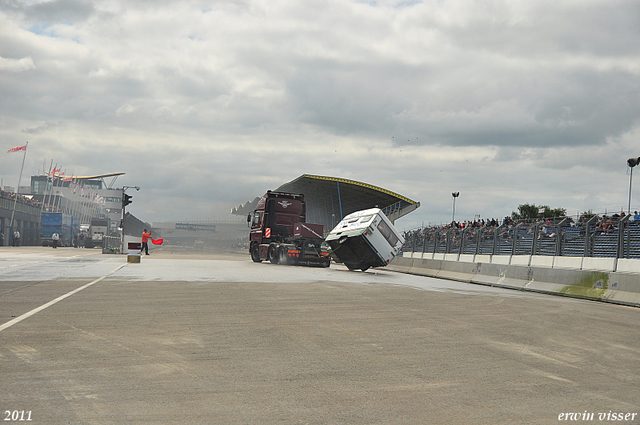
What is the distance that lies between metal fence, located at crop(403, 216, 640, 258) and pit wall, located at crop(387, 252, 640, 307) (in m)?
0.29

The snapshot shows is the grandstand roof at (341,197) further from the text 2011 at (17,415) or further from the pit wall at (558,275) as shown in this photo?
the text 2011 at (17,415)

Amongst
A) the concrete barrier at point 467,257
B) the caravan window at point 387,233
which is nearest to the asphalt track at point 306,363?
the caravan window at point 387,233

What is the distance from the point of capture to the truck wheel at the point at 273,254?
32.4 meters

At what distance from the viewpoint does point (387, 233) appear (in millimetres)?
25031

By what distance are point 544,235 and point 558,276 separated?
221 inches

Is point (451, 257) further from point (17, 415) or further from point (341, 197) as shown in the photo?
point (341, 197)

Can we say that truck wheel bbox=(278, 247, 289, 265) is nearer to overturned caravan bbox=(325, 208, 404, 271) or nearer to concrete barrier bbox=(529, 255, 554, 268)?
overturned caravan bbox=(325, 208, 404, 271)

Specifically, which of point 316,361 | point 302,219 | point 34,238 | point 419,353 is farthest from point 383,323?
point 34,238

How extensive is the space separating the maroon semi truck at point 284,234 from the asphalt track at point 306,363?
18383mm

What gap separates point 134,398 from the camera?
4.88 m

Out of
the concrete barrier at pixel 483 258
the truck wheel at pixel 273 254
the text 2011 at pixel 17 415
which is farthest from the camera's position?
the truck wheel at pixel 273 254

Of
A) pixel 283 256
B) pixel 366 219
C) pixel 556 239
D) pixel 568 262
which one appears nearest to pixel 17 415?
pixel 568 262

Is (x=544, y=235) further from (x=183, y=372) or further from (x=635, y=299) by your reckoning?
(x=183, y=372)

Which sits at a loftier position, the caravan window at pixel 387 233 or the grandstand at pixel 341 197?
the grandstand at pixel 341 197
